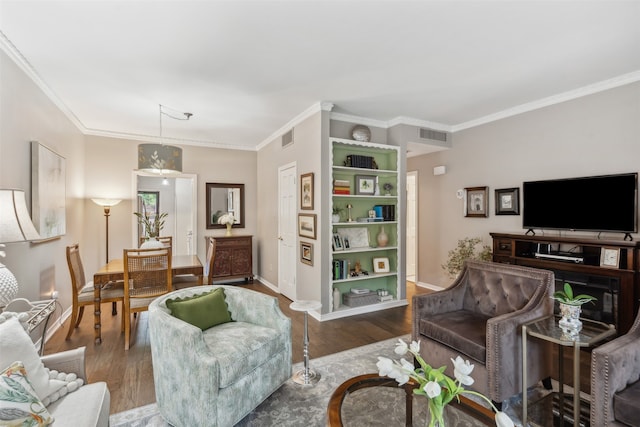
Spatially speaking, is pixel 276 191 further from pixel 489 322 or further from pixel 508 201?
pixel 489 322

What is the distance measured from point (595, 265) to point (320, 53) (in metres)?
3.26

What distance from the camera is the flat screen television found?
2969 mm

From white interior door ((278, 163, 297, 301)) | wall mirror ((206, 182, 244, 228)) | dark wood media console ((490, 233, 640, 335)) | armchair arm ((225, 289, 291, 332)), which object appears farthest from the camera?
wall mirror ((206, 182, 244, 228))

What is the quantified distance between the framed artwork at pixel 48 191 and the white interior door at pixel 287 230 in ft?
9.13

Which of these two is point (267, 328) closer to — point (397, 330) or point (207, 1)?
point (397, 330)

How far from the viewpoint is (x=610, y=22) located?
7.24 feet

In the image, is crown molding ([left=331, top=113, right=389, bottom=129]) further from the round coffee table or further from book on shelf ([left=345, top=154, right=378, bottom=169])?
the round coffee table

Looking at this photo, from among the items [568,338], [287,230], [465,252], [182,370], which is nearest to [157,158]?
[287,230]

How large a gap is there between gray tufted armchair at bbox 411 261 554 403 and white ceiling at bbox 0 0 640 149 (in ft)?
6.01

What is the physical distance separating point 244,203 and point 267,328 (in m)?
4.10

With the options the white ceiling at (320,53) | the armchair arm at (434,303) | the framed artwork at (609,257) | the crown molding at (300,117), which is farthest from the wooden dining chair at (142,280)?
the framed artwork at (609,257)

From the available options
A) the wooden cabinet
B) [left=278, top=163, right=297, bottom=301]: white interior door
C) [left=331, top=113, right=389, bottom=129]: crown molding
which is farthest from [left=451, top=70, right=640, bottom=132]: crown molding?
the wooden cabinet

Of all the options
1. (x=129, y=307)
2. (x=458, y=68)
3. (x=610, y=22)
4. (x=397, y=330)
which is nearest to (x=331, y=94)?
(x=458, y=68)

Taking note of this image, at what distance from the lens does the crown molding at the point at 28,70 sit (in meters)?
2.43
